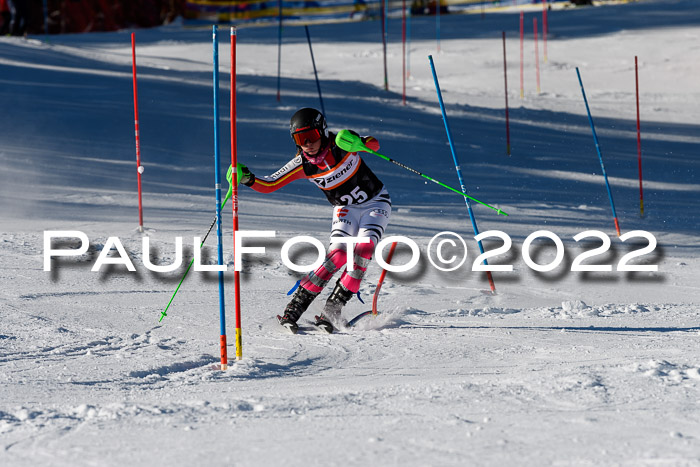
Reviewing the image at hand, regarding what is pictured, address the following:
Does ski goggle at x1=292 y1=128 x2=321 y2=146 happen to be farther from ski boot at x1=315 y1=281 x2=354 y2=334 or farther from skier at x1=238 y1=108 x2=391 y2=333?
ski boot at x1=315 y1=281 x2=354 y2=334

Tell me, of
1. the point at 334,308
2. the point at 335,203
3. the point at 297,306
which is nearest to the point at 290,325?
the point at 297,306

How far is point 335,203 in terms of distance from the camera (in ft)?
20.4

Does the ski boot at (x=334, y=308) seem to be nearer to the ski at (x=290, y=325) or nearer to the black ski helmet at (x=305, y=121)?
the ski at (x=290, y=325)

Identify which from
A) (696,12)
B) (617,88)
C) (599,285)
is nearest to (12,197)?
(599,285)

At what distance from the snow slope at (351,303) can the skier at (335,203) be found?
27cm

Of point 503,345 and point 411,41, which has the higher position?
point 411,41

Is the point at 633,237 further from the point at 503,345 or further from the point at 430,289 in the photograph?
the point at 503,345

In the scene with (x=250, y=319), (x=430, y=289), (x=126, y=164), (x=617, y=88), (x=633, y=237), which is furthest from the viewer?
(x=617, y=88)

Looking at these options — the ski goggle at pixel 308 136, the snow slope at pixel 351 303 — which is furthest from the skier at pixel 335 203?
the snow slope at pixel 351 303

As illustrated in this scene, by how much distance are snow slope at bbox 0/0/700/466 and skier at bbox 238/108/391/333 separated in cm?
27

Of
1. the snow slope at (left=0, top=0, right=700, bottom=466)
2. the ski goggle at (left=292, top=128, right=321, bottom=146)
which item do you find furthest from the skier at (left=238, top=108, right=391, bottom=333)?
the snow slope at (left=0, top=0, right=700, bottom=466)

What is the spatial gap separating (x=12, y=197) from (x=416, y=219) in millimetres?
4884

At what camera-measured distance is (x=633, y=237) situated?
10.4 meters

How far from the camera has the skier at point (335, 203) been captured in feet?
19.5
